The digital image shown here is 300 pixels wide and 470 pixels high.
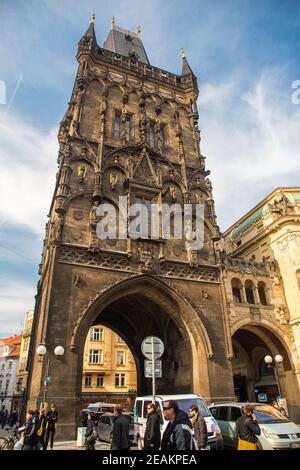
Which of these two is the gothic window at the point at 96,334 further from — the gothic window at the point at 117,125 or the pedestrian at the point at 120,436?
the pedestrian at the point at 120,436

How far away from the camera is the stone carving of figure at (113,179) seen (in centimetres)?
2081

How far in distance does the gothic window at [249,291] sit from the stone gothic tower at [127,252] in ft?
9.93

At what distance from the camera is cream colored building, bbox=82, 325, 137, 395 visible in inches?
1406

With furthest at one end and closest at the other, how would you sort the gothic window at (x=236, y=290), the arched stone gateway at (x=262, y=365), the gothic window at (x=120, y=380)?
the gothic window at (x=120, y=380)
the gothic window at (x=236, y=290)
the arched stone gateway at (x=262, y=365)

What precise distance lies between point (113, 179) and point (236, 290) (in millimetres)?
11147

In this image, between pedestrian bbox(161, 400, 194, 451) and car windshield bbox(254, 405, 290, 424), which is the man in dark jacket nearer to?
pedestrian bbox(161, 400, 194, 451)

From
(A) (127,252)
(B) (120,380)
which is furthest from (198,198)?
(B) (120,380)

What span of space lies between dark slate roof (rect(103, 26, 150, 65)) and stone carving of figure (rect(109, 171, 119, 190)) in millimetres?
16575

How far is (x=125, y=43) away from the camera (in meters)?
34.7

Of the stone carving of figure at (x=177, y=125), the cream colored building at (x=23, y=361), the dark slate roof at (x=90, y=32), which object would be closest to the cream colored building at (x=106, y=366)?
the cream colored building at (x=23, y=361)

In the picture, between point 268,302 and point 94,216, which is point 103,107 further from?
point 268,302

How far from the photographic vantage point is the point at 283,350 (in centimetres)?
2156
